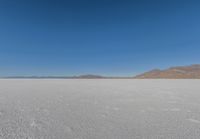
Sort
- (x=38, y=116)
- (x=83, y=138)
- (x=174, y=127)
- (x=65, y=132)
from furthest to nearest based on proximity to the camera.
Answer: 1. (x=38, y=116)
2. (x=174, y=127)
3. (x=65, y=132)
4. (x=83, y=138)

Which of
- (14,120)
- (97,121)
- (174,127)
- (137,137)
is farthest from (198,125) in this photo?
(14,120)

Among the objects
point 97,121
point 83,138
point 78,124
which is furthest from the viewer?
point 97,121

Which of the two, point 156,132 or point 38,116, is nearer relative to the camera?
point 156,132

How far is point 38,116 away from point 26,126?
1.58 ft

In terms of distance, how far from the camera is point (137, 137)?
5.22ft

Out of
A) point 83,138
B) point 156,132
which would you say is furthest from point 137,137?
point 83,138

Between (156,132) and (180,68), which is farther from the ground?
(180,68)

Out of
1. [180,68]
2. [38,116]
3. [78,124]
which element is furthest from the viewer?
[180,68]

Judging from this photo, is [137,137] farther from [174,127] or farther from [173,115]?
[173,115]

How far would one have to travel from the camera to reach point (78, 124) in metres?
1.99

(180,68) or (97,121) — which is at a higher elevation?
(180,68)

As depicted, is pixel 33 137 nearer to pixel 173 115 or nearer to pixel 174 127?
pixel 174 127

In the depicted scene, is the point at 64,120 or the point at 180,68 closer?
the point at 64,120

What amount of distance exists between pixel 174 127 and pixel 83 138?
4.52 feet
